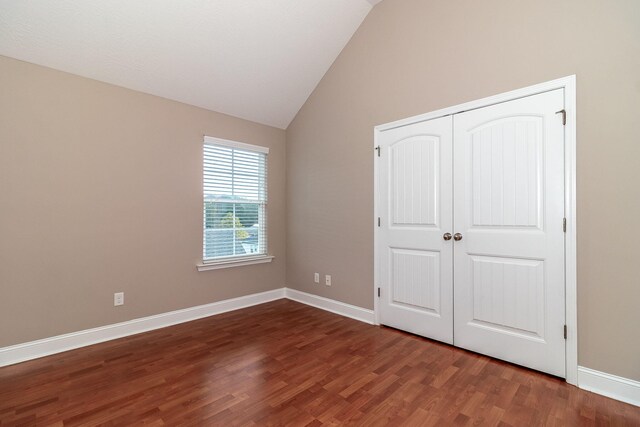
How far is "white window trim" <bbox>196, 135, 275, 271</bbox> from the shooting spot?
369cm

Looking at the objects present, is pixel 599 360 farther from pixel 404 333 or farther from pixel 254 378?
pixel 254 378

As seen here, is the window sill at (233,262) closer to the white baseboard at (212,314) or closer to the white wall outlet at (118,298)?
the white baseboard at (212,314)

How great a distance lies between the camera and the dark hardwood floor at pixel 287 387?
183cm

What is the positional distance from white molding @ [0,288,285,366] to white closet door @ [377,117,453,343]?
189 centimetres

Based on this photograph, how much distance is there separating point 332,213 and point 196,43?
2318mm

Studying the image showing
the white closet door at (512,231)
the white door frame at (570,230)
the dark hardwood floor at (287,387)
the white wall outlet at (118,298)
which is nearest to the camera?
the dark hardwood floor at (287,387)

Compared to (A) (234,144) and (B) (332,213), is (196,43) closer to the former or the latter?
(A) (234,144)

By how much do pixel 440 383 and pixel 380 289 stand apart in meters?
1.25

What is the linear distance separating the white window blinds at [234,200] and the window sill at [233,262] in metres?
0.07

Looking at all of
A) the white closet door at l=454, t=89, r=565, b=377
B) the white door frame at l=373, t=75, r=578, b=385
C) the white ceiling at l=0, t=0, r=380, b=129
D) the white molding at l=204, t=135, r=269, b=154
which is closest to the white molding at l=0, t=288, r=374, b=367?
the white closet door at l=454, t=89, r=565, b=377

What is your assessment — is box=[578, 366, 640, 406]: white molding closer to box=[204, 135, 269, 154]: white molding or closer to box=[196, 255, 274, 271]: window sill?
box=[196, 255, 274, 271]: window sill

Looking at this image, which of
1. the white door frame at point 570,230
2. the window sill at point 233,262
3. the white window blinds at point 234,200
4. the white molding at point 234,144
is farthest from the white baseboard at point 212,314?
the white molding at point 234,144

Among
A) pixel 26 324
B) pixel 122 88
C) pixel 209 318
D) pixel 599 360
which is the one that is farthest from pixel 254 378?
pixel 122 88

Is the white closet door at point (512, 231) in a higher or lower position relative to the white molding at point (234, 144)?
lower
